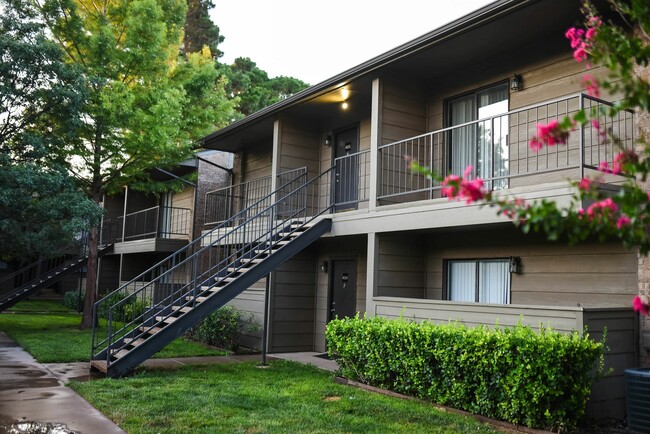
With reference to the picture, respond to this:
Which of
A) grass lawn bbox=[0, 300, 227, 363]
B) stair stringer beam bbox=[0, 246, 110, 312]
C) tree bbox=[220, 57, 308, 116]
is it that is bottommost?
grass lawn bbox=[0, 300, 227, 363]

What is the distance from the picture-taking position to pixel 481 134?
9867mm

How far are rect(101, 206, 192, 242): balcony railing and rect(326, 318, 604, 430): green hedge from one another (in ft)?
43.7

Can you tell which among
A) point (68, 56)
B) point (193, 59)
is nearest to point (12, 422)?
point (68, 56)

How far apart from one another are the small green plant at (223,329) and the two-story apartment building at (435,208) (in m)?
0.41

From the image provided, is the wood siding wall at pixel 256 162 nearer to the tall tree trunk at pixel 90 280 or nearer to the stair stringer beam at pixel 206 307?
the tall tree trunk at pixel 90 280

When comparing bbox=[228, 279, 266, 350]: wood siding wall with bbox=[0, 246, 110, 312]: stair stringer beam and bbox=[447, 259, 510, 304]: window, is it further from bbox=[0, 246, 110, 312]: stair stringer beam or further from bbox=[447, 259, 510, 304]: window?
bbox=[0, 246, 110, 312]: stair stringer beam

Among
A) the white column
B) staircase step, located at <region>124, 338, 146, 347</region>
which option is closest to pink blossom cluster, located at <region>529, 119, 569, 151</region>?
staircase step, located at <region>124, 338, 146, 347</region>

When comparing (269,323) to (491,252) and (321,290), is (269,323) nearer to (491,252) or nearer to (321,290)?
(321,290)

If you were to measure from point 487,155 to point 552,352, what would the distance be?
176 inches

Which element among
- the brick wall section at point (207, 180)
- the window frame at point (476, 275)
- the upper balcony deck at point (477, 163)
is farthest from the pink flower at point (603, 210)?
the brick wall section at point (207, 180)

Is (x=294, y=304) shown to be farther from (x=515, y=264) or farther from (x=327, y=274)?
(x=515, y=264)

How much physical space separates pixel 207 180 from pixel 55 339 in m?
8.13

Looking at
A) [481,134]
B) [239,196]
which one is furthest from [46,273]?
[481,134]

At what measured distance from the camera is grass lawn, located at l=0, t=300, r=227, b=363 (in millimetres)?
11055
